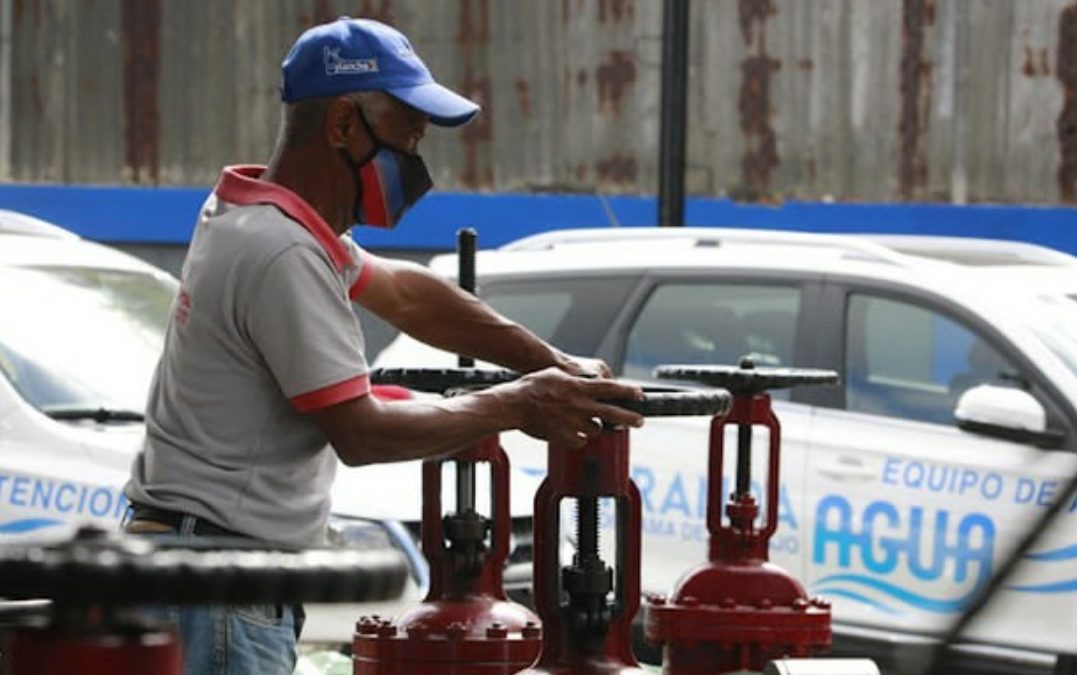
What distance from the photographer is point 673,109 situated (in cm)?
1392

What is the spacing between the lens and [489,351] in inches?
178

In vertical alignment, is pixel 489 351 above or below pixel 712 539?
above

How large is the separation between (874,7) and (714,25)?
108 centimetres

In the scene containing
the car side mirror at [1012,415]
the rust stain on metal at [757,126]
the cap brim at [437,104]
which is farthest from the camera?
the rust stain on metal at [757,126]

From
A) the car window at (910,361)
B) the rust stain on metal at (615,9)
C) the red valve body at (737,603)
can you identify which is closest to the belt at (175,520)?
the red valve body at (737,603)

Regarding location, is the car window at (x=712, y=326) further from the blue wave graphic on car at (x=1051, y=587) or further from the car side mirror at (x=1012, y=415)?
the blue wave graphic on car at (x=1051, y=587)

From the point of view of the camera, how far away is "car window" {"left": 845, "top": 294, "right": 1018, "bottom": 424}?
28.4 ft

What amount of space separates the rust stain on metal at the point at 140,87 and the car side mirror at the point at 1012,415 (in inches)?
479

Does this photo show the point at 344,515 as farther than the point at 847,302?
No

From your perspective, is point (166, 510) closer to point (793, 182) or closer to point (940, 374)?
point (940, 374)

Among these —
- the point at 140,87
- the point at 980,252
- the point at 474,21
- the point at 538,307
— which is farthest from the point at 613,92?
the point at 538,307

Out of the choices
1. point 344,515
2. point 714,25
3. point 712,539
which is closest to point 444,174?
point 714,25

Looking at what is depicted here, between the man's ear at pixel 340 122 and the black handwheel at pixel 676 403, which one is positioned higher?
the man's ear at pixel 340 122

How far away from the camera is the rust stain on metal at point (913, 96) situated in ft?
60.1
